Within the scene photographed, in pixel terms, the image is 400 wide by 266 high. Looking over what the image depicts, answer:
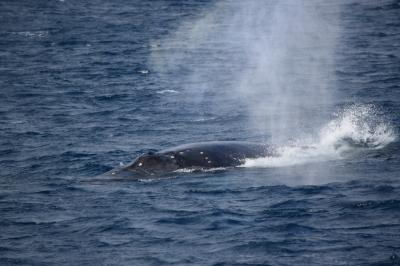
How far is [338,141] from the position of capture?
2759cm

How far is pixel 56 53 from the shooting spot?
58.8 metres

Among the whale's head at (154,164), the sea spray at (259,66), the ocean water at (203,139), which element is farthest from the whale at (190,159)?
the sea spray at (259,66)

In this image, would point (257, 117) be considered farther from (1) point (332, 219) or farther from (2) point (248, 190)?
(1) point (332, 219)

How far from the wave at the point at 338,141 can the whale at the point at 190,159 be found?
44 centimetres

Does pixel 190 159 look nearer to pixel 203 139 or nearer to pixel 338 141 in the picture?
pixel 203 139

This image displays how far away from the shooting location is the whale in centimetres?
2338

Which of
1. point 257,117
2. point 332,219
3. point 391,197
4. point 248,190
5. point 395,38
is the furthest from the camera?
point 395,38

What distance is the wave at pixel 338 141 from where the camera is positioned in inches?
981

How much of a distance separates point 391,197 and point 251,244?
4.88 metres

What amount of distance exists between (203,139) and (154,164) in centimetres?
631

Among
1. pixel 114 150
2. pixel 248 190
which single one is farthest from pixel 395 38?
pixel 248 190

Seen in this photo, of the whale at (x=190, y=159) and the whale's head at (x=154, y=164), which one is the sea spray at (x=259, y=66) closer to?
the whale at (x=190, y=159)

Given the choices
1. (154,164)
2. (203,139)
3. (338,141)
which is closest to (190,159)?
(154,164)

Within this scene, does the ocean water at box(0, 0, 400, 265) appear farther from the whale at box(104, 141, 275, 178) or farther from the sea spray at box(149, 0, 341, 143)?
the whale at box(104, 141, 275, 178)
